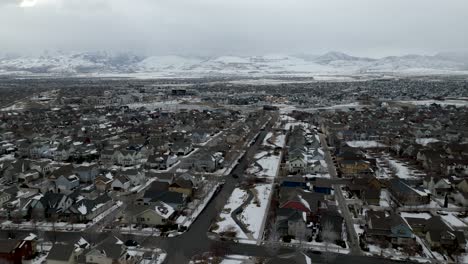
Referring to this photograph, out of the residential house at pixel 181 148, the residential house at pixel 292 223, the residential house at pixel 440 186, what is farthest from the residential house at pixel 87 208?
the residential house at pixel 440 186

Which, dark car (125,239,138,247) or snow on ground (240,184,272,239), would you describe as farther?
snow on ground (240,184,272,239)

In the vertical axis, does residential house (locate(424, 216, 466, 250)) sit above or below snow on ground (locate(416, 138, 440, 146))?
below

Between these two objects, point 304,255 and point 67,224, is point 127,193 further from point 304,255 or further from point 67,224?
point 304,255

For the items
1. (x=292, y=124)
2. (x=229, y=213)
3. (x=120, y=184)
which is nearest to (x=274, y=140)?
(x=292, y=124)

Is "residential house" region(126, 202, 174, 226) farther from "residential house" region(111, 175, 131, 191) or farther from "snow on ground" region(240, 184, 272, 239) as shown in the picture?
"residential house" region(111, 175, 131, 191)

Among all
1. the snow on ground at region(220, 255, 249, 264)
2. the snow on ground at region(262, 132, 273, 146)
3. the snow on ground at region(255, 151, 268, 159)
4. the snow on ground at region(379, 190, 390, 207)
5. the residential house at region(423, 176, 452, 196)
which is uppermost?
the residential house at region(423, 176, 452, 196)

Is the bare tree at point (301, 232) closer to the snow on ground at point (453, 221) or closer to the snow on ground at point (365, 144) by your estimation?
the snow on ground at point (453, 221)

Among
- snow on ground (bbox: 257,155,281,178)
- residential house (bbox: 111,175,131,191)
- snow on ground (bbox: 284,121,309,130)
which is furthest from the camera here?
snow on ground (bbox: 284,121,309,130)

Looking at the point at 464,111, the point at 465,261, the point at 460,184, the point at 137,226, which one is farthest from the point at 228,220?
the point at 464,111

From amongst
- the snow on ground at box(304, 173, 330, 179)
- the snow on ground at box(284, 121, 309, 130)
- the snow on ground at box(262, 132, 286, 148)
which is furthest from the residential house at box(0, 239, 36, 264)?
the snow on ground at box(284, 121, 309, 130)
